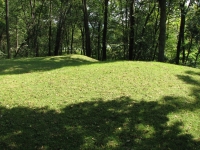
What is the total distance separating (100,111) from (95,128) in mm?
733

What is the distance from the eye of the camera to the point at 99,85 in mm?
7055

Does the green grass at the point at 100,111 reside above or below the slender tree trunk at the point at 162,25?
below

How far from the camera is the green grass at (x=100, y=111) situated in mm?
4223

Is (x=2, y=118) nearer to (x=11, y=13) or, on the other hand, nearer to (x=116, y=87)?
(x=116, y=87)

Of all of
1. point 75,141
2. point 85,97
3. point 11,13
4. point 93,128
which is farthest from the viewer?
point 11,13

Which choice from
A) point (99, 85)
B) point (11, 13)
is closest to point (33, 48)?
point (11, 13)

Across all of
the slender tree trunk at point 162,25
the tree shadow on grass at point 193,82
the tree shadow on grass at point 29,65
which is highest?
the slender tree trunk at point 162,25

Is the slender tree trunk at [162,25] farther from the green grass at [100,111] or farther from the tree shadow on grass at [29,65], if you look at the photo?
the green grass at [100,111]

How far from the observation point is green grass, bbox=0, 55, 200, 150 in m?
4.22

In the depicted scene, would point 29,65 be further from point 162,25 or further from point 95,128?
point 162,25

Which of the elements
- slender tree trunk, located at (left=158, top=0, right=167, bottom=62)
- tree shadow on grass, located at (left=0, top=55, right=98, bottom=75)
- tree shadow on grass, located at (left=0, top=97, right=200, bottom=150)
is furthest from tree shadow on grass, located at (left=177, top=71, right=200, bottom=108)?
tree shadow on grass, located at (left=0, top=55, right=98, bottom=75)

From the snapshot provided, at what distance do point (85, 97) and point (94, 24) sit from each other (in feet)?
75.0

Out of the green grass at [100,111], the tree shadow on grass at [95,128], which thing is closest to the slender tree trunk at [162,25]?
the green grass at [100,111]

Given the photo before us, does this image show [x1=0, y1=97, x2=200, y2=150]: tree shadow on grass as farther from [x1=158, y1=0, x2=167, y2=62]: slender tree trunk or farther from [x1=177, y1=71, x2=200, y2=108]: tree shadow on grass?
[x1=158, y1=0, x2=167, y2=62]: slender tree trunk
